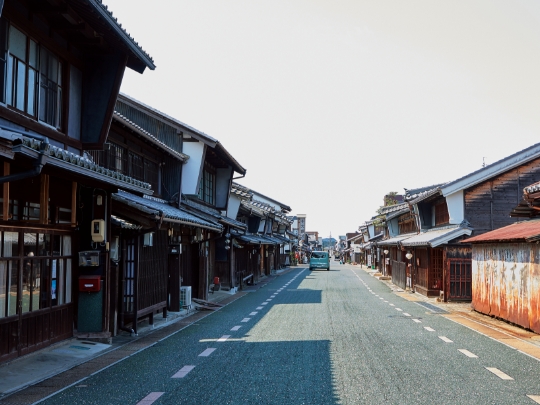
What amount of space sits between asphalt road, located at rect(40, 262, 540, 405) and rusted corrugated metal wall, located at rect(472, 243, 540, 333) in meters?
1.91

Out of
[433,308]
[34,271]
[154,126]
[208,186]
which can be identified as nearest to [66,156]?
[34,271]

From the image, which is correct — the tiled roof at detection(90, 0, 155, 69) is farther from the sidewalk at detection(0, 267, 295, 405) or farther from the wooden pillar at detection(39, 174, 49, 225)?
the sidewalk at detection(0, 267, 295, 405)

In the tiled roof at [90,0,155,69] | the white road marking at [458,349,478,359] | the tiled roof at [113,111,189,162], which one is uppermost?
the tiled roof at [90,0,155,69]

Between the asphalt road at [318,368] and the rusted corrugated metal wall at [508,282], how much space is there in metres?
1.91

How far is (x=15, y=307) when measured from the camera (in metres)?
10.5

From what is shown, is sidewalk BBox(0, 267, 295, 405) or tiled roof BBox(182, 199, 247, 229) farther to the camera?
tiled roof BBox(182, 199, 247, 229)

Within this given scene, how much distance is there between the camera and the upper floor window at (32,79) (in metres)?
10.2

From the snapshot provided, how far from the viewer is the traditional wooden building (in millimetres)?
10117

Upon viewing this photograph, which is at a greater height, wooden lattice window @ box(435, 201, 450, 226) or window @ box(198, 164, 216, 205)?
window @ box(198, 164, 216, 205)

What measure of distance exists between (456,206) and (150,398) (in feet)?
73.6

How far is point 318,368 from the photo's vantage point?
1020cm

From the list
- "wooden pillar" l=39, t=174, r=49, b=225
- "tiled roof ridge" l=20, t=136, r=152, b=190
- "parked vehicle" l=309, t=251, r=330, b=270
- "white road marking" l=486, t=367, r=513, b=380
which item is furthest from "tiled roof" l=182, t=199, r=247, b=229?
"parked vehicle" l=309, t=251, r=330, b=270

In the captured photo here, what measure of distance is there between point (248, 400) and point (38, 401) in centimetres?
295

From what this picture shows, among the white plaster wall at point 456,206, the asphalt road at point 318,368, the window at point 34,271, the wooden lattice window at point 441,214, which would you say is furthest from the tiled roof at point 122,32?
the wooden lattice window at point 441,214
